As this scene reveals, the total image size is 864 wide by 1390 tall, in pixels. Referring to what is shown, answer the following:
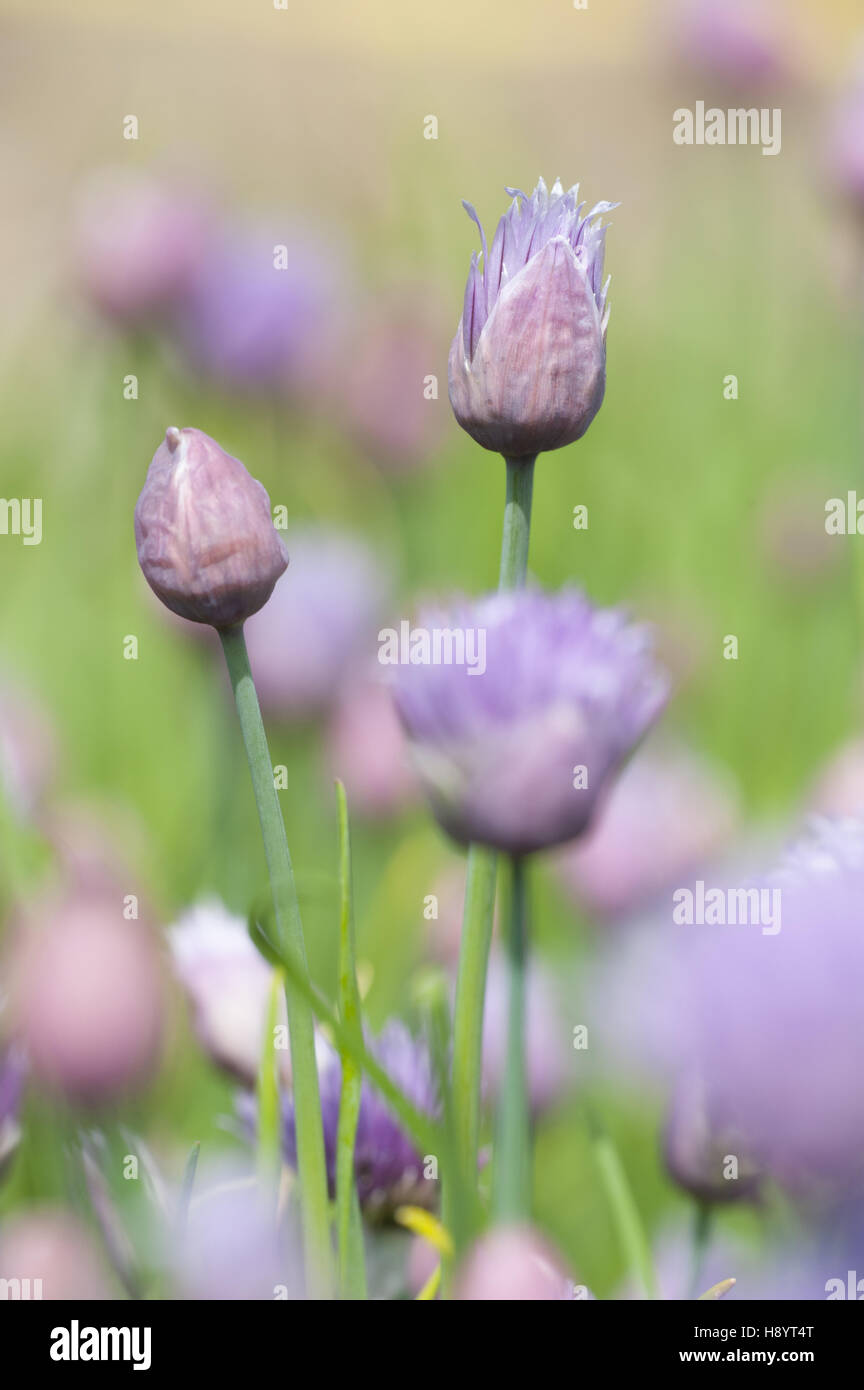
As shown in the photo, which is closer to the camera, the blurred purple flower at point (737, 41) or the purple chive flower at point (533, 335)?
the purple chive flower at point (533, 335)

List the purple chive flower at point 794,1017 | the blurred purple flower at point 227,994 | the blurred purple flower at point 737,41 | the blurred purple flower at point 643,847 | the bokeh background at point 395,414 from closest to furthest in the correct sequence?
the purple chive flower at point 794,1017
the blurred purple flower at point 227,994
the blurred purple flower at point 643,847
the bokeh background at point 395,414
the blurred purple flower at point 737,41

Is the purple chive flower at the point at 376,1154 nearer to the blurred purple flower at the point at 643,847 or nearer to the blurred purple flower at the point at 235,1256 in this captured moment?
the blurred purple flower at the point at 235,1256

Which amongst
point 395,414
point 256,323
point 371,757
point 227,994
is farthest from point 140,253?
point 227,994

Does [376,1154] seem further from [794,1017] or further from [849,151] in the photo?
[849,151]

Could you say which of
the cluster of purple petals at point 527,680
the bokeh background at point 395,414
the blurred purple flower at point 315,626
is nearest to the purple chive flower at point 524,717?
the cluster of purple petals at point 527,680
